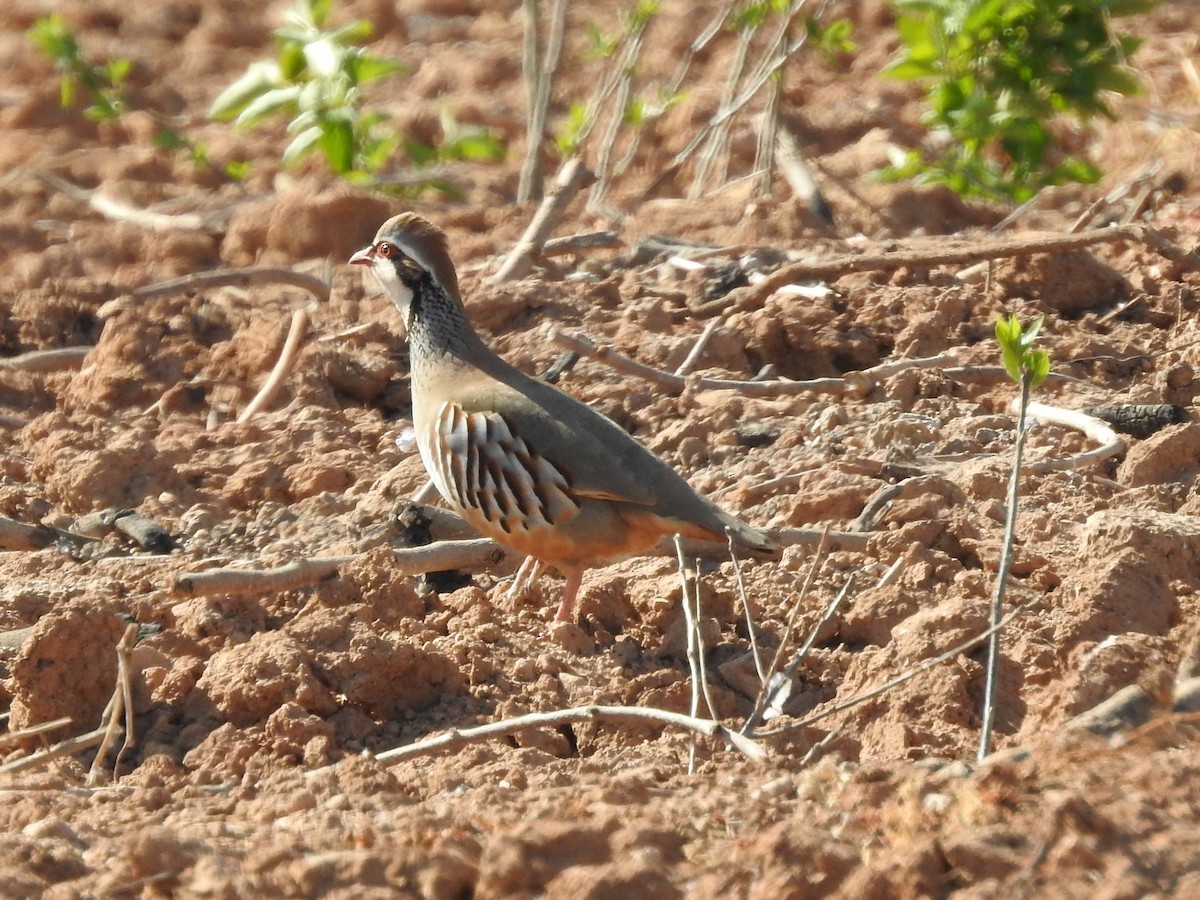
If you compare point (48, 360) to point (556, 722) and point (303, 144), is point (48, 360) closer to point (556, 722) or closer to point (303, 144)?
point (303, 144)

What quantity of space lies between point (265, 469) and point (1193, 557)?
9.08ft

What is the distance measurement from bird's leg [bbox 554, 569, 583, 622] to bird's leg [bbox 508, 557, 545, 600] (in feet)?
0.36

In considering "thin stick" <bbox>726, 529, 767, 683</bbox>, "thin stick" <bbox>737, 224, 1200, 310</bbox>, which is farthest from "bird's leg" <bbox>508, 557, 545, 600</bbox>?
"thin stick" <bbox>737, 224, 1200, 310</bbox>

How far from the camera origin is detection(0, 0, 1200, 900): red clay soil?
2707 mm

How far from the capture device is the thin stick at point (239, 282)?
6691 mm

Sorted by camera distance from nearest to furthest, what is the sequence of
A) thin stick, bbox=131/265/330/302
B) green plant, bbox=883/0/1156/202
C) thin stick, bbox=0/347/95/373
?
thin stick, bbox=0/347/95/373 < thin stick, bbox=131/265/330/302 < green plant, bbox=883/0/1156/202

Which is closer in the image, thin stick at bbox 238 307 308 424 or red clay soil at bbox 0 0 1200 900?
red clay soil at bbox 0 0 1200 900

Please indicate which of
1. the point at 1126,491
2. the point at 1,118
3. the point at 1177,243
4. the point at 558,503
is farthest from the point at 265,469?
the point at 1,118

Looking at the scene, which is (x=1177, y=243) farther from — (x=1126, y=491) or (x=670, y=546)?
(x=670, y=546)

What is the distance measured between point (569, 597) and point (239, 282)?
9.59 feet

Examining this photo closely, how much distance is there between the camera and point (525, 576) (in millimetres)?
4977

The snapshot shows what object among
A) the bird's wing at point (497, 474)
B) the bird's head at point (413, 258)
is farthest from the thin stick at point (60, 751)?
the bird's head at point (413, 258)

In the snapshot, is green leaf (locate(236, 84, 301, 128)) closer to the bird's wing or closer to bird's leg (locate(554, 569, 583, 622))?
the bird's wing

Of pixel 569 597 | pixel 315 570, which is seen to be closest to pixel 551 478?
pixel 569 597
